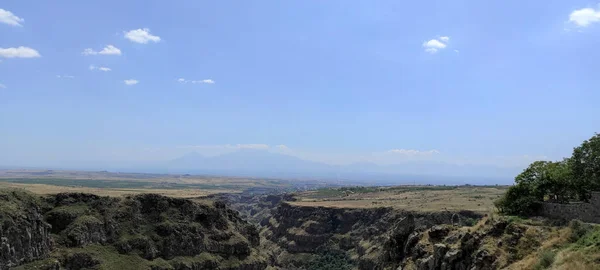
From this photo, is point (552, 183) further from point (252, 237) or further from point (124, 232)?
point (252, 237)

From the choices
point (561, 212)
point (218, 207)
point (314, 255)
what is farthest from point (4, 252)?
point (314, 255)

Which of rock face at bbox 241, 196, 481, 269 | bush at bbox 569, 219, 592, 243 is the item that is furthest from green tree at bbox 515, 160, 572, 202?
rock face at bbox 241, 196, 481, 269

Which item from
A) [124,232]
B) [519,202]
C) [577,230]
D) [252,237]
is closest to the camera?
[577,230]

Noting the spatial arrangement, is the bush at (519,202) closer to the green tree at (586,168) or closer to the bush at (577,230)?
the green tree at (586,168)

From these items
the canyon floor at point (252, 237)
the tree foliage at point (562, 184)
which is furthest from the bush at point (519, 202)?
the canyon floor at point (252, 237)

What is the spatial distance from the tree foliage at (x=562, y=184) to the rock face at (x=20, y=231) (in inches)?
3409

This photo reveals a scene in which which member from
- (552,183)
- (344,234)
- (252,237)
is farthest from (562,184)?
(344,234)

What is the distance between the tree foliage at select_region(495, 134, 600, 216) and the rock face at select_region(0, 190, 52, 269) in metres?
86.6

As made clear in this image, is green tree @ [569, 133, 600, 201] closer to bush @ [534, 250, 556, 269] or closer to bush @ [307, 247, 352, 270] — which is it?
bush @ [534, 250, 556, 269]

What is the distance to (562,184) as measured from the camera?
49188 millimetres

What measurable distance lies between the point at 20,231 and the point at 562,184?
94.6 meters

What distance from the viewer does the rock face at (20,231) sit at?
8775 centimetres

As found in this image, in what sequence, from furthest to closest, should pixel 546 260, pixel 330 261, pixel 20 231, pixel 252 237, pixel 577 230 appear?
pixel 330 261 → pixel 252 237 → pixel 20 231 → pixel 577 230 → pixel 546 260

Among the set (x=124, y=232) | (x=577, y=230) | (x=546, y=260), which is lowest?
(x=124, y=232)
